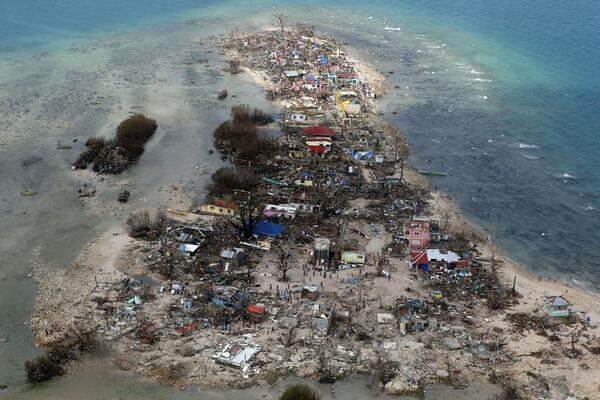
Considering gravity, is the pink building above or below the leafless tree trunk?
above

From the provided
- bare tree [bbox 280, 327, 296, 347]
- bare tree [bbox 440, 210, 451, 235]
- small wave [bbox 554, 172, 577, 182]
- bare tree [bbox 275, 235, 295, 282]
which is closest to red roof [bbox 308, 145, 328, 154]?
bare tree [bbox 440, 210, 451, 235]

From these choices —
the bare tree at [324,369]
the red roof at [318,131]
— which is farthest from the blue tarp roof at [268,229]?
the red roof at [318,131]

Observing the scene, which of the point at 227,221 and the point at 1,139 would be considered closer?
the point at 227,221

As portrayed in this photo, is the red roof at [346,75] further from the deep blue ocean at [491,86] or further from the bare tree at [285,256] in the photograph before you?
the bare tree at [285,256]

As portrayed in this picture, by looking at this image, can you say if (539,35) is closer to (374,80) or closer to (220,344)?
(374,80)

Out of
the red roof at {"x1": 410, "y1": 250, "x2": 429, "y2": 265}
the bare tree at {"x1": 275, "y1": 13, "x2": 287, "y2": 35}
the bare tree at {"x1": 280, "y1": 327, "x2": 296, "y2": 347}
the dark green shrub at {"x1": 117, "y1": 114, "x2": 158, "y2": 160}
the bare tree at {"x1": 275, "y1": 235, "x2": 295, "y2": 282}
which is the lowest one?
the bare tree at {"x1": 280, "y1": 327, "x2": 296, "y2": 347}

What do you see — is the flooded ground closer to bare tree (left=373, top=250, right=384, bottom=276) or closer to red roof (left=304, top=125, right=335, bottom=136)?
bare tree (left=373, top=250, right=384, bottom=276)

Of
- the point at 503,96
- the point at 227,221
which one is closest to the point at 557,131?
the point at 503,96
